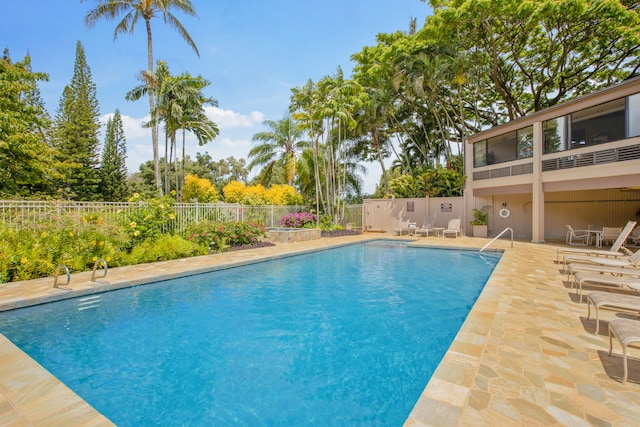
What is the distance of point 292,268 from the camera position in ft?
28.8

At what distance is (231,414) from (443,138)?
20149 mm

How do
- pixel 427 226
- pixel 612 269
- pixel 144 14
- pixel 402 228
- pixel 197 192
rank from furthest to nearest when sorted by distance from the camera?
pixel 197 192 < pixel 402 228 < pixel 427 226 < pixel 144 14 < pixel 612 269

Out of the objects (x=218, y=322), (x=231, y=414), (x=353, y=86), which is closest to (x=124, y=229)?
(x=218, y=322)

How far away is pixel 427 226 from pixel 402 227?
1.45 m

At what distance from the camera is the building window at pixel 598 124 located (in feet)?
32.1

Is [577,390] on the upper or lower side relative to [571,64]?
lower

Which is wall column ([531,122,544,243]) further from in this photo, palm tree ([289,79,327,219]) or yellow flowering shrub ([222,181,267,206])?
yellow flowering shrub ([222,181,267,206])

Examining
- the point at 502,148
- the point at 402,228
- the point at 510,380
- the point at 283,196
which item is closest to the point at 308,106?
the point at 283,196

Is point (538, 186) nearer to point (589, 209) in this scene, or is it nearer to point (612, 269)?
point (589, 209)

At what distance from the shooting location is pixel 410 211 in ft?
56.0

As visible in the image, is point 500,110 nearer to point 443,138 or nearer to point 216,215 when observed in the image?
point 443,138

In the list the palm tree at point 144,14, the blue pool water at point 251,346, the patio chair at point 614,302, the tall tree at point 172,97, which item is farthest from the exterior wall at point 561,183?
the palm tree at point 144,14

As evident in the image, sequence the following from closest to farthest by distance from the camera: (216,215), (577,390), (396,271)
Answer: (577,390)
(396,271)
(216,215)

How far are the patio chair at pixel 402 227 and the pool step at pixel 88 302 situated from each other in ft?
44.8
